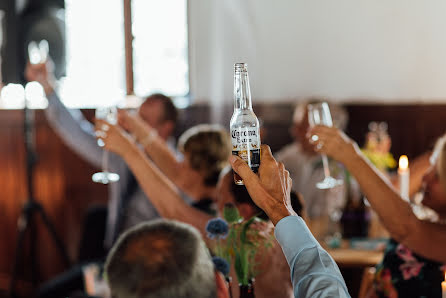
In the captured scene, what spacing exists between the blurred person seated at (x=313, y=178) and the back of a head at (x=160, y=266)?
158cm

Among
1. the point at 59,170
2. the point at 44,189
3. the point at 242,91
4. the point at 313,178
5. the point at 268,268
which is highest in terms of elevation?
the point at 242,91

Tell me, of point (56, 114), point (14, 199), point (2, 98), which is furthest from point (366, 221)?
point (2, 98)

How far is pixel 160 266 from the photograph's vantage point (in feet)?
3.77

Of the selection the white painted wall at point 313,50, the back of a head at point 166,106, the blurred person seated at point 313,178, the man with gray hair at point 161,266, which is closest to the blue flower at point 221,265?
the man with gray hair at point 161,266

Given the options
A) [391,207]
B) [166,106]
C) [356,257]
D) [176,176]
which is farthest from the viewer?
[166,106]

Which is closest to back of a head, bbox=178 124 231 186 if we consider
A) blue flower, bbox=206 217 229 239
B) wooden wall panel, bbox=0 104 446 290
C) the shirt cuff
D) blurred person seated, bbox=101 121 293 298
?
blurred person seated, bbox=101 121 293 298

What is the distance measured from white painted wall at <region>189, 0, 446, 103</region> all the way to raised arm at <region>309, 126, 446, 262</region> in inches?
115

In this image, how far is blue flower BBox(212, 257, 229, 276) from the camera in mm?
1406

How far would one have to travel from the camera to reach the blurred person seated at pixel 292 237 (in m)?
1.06

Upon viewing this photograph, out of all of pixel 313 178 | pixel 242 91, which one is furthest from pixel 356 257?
pixel 242 91

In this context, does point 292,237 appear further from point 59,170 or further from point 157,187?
point 59,170

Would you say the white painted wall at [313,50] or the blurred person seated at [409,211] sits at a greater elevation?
the white painted wall at [313,50]

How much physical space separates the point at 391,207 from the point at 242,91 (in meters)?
0.67

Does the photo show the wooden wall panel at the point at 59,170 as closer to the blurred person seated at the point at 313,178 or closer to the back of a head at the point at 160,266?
the blurred person seated at the point at 313,178
